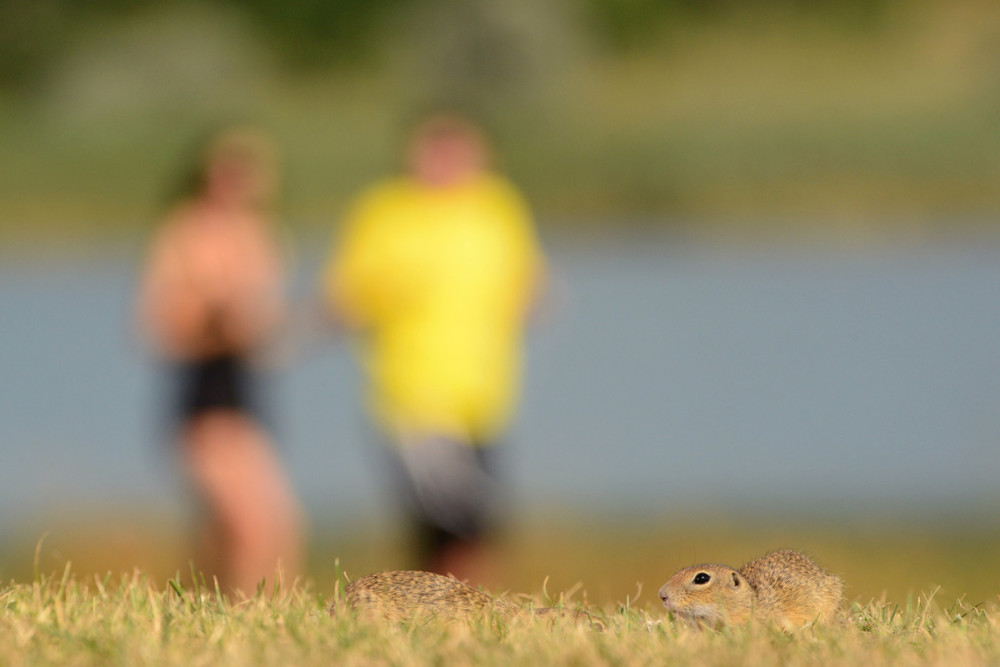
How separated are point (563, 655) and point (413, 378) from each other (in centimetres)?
389

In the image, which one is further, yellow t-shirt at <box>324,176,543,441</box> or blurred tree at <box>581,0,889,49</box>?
blurred tree at <box>581,0,889,49</box>

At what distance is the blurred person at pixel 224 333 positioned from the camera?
20.9 ft

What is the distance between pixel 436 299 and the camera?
628 cm

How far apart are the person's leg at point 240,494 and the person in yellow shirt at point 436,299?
2.11ft

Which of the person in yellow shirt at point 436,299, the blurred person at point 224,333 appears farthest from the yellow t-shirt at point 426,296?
the blurred person at point 224,333

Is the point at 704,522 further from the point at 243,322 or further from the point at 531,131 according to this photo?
the point at 531,131

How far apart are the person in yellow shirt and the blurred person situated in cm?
44

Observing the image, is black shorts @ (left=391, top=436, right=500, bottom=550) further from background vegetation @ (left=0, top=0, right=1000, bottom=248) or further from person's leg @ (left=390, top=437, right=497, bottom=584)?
background vegetation @ (left=0, top=0, right=1000, bottom=248)

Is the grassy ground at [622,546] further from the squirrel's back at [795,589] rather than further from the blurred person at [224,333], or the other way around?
the squirrel's back at [795,589]

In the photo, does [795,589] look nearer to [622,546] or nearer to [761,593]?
[761,593]

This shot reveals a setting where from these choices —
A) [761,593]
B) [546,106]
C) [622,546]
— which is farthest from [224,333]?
[546,106]

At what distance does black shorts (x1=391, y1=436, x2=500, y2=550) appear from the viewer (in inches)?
237

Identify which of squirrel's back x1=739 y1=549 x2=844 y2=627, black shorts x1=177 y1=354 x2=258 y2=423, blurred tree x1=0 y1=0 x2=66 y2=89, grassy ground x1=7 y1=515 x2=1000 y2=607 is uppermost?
blurred tree x1=0 y1=0 x2=66 y2=89

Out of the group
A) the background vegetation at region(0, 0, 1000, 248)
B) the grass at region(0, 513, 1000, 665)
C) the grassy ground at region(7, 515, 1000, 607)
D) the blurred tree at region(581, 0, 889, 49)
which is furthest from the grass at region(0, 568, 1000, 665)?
the blurred tree at region(581, 0, 889, 49)
